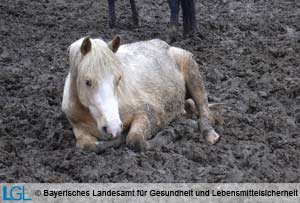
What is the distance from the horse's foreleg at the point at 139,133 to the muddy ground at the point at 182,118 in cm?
10

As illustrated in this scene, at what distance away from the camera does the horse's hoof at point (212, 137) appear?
221 inches

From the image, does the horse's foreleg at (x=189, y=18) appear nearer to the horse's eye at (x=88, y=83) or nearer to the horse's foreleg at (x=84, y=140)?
the horse's foreleg at (x=84, y=140)

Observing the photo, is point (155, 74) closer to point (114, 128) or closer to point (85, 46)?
point (85, 46)

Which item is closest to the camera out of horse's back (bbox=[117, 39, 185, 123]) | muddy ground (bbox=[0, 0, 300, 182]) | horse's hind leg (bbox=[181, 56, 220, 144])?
muddy ground (bbox=[0, 0, 300, 182])

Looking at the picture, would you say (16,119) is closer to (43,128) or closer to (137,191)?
(43,128)

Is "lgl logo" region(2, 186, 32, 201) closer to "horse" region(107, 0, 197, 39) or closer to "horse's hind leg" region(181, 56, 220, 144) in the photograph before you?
"horse's hind leg" region(181, 56, 220, 144)

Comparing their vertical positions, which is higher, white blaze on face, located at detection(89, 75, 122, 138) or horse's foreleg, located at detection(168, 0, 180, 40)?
white blaze on face, located at detection(89, 75, 122, 138)

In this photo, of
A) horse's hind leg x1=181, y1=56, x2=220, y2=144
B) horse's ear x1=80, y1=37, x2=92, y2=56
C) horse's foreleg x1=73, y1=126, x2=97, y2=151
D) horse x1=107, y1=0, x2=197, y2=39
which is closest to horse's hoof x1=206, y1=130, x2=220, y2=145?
horse's hind leg x1=181, y1=56, x2=220, y2=144

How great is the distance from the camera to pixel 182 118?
20.5 feet

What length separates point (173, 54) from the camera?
6.46 meters

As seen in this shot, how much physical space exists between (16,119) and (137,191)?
2.22 metres

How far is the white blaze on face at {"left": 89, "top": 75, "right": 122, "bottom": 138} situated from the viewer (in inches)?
189

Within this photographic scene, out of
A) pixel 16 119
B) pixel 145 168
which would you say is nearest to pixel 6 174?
pixel 145 168

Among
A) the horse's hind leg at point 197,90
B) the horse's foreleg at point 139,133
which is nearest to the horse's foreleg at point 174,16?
the horse's hind leg at point 197,90
